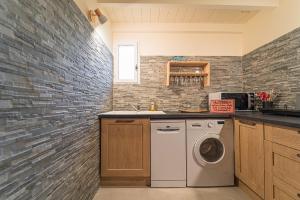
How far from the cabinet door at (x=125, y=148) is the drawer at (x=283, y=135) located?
131cm

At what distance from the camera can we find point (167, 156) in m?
2.70

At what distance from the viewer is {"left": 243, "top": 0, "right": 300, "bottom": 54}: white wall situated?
2.42 metres

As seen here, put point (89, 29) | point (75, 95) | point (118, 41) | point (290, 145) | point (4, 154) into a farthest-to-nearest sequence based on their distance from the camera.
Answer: point (118, 41) < point (89, 29) < point (75, 95) < point (290, 145) < point (4, 154)

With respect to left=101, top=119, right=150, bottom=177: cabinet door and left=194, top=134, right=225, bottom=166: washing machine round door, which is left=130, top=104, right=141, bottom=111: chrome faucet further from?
left=194, top=134, right=225, bottom=166: washing machine round door

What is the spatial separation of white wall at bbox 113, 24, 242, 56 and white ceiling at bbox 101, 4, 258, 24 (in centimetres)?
10

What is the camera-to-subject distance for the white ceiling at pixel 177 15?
302 cm

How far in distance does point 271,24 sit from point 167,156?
6.81 ft

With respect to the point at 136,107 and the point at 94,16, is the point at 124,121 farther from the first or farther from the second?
the point at 94,16

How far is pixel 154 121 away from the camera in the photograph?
2.71m

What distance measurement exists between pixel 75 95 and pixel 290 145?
1631mm

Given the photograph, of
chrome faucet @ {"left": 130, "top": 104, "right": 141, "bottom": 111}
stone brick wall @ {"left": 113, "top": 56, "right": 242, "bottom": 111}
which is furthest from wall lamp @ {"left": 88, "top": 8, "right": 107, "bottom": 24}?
chrome faucet @ {"left": 130, "top": 104, "right": 141, "bottom": 111}

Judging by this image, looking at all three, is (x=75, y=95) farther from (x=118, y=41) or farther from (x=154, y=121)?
(x=118, y=41)

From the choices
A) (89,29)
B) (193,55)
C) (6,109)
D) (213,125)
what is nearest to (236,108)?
(213,125)

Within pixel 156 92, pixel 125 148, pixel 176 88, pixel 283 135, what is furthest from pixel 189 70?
pixel 283 135
